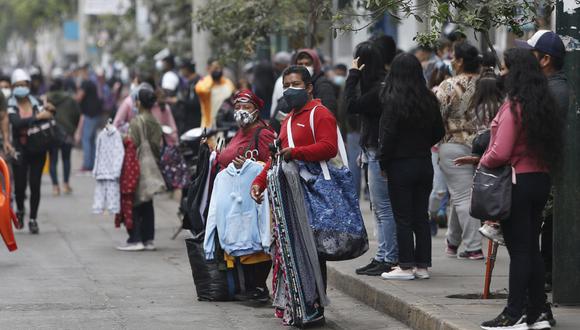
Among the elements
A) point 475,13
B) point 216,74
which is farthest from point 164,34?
point 475,13

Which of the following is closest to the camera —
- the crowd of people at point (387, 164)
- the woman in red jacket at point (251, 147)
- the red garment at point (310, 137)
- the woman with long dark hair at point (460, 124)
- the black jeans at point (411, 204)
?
the crowd of people at point (387, 164)

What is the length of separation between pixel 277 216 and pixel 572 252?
2037 millimetres

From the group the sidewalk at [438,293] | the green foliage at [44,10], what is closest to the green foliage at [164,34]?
the sidewalk at [438,293]

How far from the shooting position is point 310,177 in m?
9.13

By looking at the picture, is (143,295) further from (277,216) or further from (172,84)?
(172,84)

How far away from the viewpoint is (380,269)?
11.2 m

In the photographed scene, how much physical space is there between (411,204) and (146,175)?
442 cm

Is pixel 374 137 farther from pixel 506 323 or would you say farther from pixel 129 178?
pixel 129 178

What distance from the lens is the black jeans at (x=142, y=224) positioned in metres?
14.5

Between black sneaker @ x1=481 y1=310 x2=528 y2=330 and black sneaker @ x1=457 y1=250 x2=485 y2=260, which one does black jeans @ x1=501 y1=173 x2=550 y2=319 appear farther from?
black sneaker @ x1=457 y1=250 x2=485 y2=260

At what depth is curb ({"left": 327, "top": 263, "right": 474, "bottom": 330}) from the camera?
8727mm

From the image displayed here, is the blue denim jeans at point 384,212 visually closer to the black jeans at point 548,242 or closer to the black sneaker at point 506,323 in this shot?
the black jeans at point 548,242

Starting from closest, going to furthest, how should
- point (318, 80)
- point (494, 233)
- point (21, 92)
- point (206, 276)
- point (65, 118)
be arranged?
point (494, 233)
point (206, 276)
point (318, 80)
point (21, 92)
point (65, 118)

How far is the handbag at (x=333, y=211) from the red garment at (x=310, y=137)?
0.10 metres
